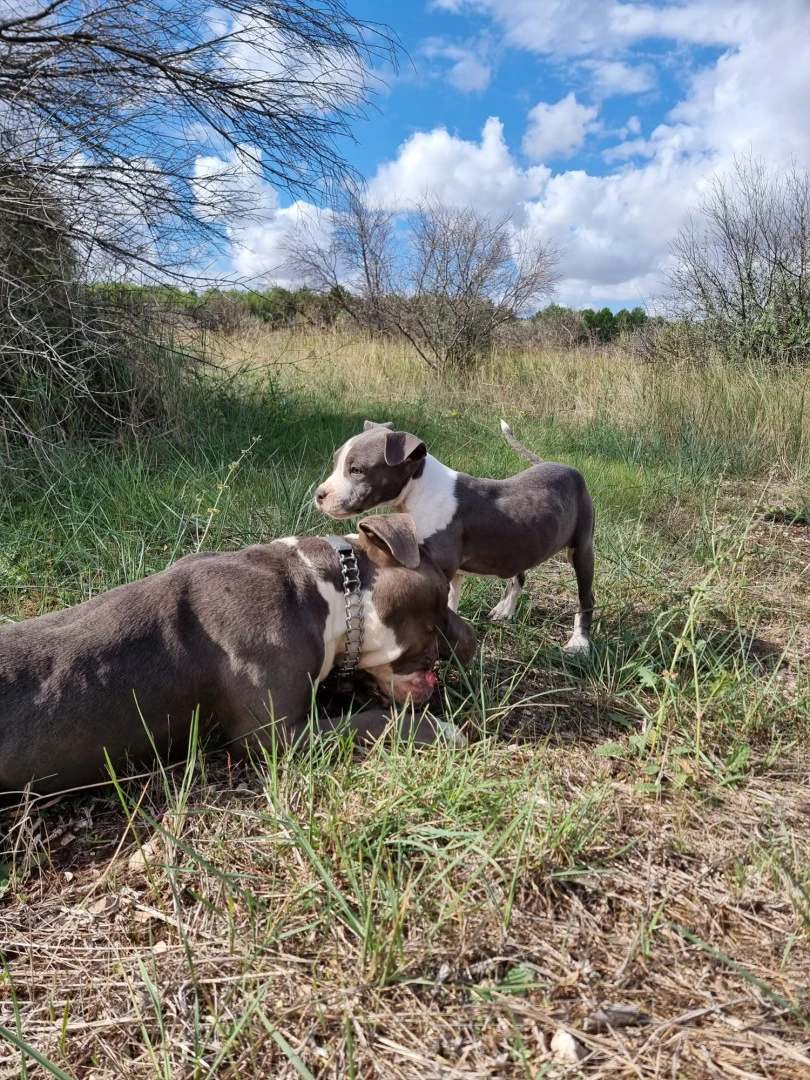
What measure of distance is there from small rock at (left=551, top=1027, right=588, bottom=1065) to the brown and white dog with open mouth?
100 centimetres

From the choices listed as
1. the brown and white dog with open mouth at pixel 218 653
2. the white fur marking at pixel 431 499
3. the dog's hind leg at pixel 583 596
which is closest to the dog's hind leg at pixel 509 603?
the dog's hind leg at pixel 583 596

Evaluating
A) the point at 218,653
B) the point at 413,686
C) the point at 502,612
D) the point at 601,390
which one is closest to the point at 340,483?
the point at 502,612

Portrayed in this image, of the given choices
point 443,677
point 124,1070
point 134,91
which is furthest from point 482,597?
point 134,91

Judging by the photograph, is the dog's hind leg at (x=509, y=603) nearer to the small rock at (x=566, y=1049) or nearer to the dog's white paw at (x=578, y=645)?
the dog's white paw at (x=578, y=645)

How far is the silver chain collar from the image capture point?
2471mm

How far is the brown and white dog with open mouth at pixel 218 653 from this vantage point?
2.08 m

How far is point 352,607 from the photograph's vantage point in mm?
2469

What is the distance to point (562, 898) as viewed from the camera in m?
1.74

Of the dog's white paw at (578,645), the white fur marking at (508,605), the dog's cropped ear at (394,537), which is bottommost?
the dog's white paw at (578,645)

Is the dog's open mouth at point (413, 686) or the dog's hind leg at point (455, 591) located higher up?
the dog's hind leg at point (455, 591)

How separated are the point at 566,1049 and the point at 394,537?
1.57m

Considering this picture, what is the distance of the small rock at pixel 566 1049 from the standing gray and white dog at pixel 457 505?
1958mm

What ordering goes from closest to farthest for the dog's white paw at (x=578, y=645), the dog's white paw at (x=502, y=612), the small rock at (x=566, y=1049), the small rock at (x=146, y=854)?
the small rock at (x=566, y=1049) → the small rock at (x=146, y=854) → the dog's white paw at (x=578, y=645) → the dog's white paw at (x=502, y=612)

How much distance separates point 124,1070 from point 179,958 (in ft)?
0.84
